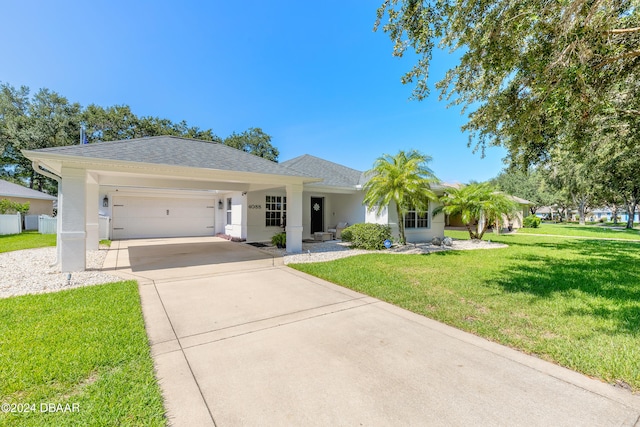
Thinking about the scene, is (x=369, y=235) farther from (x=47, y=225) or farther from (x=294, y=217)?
(x=47, y=225)

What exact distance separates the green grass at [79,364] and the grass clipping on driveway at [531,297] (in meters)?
4.06

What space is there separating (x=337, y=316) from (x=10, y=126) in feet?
119

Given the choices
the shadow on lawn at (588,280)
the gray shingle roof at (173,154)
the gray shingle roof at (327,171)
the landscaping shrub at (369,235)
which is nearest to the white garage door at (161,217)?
the gray shingle roof at (327,171)

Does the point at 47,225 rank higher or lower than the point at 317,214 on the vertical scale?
lower

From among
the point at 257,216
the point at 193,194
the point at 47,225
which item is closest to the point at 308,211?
the point at 257,216

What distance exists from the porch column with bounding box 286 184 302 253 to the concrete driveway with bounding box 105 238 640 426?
546 cm

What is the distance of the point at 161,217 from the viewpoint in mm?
15984

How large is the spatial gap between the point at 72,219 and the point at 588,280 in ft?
43.6

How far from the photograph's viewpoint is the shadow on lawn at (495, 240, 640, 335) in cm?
469

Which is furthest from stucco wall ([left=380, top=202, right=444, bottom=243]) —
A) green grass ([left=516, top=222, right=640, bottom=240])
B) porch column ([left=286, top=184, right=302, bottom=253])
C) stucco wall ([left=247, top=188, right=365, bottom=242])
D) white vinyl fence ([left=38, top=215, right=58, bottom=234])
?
white vinyl fence ([left=38, top=215, right=58, bottom=234])

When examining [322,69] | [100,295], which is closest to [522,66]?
[100,295]

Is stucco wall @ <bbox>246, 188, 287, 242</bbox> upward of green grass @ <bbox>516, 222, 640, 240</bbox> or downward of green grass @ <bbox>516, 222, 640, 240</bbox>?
upward

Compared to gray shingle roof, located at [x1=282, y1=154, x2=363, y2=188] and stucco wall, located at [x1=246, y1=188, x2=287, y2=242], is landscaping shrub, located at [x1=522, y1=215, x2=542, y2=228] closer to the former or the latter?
gray shingle roof, located at [x1=282, y1=154, x2=363, y2=188]

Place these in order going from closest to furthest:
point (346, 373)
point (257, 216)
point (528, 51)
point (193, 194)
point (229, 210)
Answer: point (346, 373) < point (528, 51) < point (257, 216) < point (229, 210) < point (193, 194)
